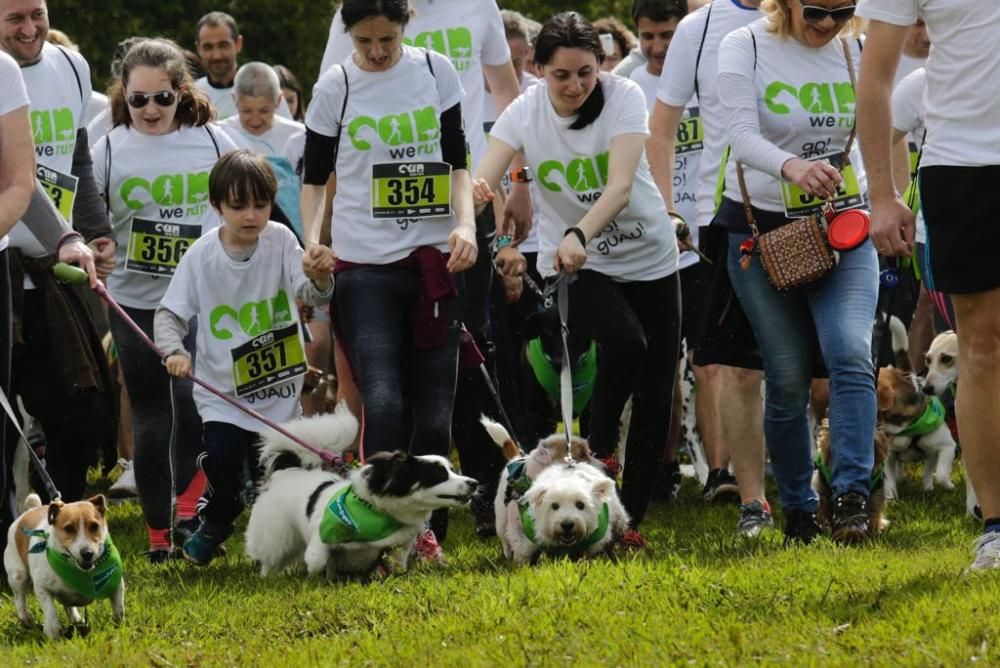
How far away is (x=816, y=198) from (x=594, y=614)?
2.53 metres

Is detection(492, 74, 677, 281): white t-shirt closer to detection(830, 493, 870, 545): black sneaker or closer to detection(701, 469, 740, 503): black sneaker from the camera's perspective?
detection(830, 493, 870, 545): black sneaker

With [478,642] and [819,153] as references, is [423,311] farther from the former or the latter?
[478,642]

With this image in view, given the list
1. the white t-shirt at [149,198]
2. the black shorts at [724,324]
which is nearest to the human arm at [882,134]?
the black shorts at [724,324]

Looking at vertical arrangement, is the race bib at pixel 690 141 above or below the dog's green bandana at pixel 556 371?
above

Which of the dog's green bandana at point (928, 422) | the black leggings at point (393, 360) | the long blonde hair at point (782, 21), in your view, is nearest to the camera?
the long blonde hair at point (782, 21)

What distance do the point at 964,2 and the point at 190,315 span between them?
4.04m

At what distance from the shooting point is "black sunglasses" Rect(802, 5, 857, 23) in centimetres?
786

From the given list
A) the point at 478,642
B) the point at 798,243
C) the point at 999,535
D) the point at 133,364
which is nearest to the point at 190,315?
the point at 133,364

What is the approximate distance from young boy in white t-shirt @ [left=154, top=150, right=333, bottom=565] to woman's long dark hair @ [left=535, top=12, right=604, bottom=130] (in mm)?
1408

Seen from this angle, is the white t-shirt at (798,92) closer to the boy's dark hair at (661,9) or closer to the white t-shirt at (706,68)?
the white t-shirt at (706,68)

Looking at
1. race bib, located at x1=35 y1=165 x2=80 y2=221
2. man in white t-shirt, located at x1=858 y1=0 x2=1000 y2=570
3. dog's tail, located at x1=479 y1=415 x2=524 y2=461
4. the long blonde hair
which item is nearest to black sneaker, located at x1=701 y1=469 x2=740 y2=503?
dog's tail, located at x1=479 y1=415 x2=524 y2=461

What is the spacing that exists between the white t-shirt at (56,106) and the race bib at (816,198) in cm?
321

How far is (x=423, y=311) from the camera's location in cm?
852

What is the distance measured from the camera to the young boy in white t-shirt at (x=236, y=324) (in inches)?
352
